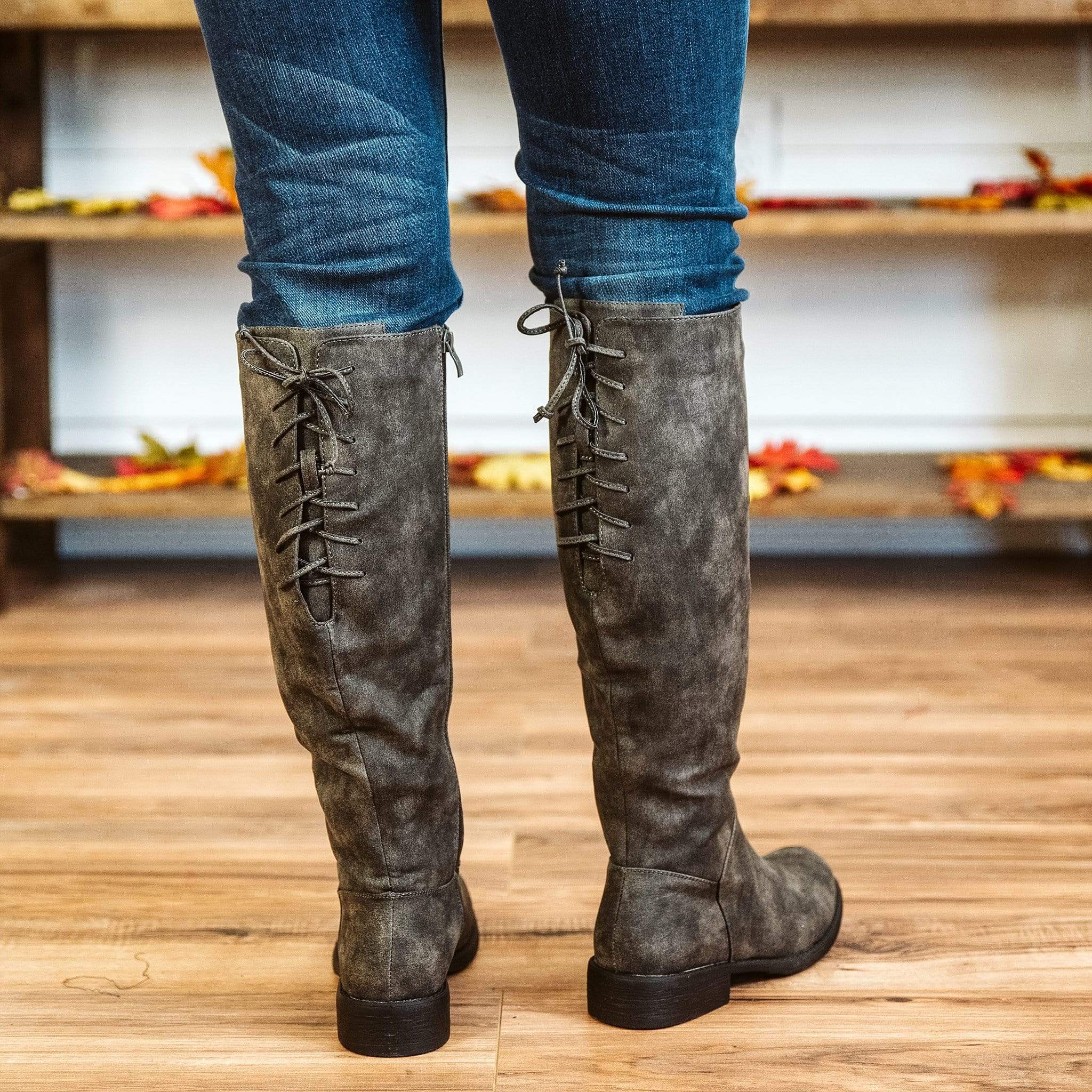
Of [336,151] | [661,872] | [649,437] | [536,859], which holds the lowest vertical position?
[536,859]

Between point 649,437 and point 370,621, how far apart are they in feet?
0.62

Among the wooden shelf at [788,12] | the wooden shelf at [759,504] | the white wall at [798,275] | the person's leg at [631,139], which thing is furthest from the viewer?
the white wall at [798,275]

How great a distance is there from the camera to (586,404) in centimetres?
73

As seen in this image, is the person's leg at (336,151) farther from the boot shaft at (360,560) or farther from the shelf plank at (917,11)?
the shelf plank at (917,11)

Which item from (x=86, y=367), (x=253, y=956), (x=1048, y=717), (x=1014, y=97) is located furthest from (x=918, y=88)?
(x=253, y=956)

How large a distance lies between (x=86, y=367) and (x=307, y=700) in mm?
1575

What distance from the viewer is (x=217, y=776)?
4.03 feet

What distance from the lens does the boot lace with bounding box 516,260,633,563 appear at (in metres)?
0.71

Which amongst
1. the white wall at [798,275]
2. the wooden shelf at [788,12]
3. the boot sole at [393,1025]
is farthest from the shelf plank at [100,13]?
the boot sole at [393,1025]

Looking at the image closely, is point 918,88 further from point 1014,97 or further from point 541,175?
point 541,175

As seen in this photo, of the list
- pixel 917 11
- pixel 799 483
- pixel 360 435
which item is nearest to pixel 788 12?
pixel 917 11

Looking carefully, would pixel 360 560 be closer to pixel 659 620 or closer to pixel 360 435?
pixel 360 435

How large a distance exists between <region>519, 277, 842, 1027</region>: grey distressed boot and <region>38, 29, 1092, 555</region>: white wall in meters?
1.39

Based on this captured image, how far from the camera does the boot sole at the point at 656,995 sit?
0.79 m
